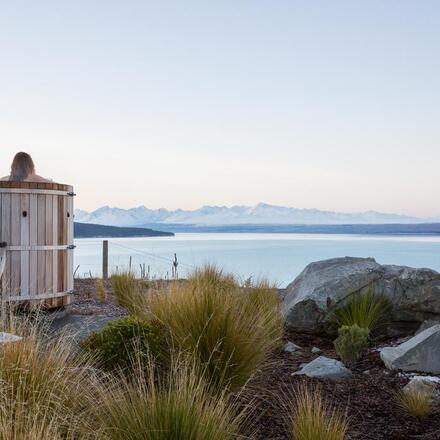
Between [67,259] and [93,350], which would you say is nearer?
[93,350]

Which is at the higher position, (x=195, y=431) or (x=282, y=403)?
(x=195, y=431)

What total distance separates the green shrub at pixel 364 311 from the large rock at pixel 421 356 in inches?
47.0

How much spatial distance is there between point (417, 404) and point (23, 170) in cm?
599

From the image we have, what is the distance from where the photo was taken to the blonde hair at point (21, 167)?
8.58 metres

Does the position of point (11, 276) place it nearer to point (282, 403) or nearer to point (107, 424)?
point (282, 403)

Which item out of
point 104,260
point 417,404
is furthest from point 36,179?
point 104,260

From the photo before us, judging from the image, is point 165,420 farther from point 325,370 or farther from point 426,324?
point 426,324

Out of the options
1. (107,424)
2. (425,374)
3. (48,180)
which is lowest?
(425,374)

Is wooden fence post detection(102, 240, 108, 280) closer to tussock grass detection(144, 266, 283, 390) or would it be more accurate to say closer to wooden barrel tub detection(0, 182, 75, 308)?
wooden barrel tub detection(0, 182, 75, 308)

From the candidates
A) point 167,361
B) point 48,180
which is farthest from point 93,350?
point 48,180

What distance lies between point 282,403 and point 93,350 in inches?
61.5

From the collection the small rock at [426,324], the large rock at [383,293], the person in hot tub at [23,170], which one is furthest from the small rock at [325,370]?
the person in hot tub at [23,170]

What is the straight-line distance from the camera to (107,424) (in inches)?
132

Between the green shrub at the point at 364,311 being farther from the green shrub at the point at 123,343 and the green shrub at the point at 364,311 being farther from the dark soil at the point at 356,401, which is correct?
the green shrub at the point at 123,343
